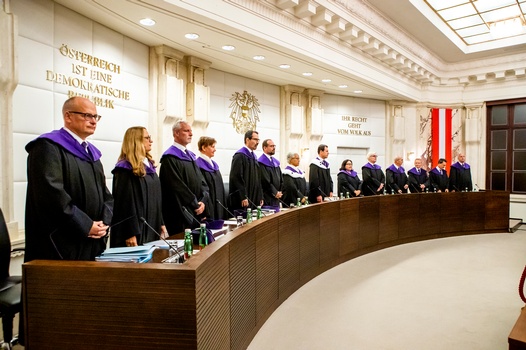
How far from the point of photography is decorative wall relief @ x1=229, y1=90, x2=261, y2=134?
6953 mm

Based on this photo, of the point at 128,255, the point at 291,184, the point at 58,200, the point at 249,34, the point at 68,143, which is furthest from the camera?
the point at 291,184

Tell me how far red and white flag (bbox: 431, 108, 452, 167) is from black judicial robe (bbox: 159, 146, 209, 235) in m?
7.72

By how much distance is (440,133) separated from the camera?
9633 mm

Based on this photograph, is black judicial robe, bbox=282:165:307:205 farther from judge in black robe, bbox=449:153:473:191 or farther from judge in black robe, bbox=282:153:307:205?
judge in black robe, bbox=449:153:473:191

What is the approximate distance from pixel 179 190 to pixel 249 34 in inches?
94.1

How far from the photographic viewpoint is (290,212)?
11.5 ft

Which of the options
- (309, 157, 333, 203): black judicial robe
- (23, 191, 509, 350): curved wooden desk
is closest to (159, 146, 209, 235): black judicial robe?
(23, 191, 509, 350): curved wooden desk

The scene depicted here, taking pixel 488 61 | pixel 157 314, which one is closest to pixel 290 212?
pixel 157 314

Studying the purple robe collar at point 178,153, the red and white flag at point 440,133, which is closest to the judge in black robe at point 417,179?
the red and white flag at point 440,133

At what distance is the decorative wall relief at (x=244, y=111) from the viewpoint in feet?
22.8

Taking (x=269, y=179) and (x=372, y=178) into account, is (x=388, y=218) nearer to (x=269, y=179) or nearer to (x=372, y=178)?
(x=372, y=178)

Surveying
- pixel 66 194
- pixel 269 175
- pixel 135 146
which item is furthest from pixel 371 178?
pixel 66 194

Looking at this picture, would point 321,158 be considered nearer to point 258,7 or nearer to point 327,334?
point 258,7

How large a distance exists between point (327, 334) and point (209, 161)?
205cm
